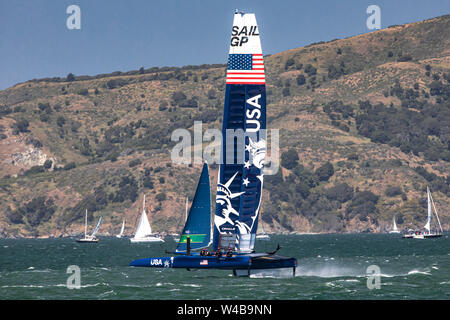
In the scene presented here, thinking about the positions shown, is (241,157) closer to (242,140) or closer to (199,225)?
(242,140)

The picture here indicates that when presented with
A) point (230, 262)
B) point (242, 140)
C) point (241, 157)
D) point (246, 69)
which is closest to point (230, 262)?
point (230, 262)

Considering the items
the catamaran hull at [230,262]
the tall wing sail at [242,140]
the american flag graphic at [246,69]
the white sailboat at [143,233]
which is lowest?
the white sailboat at [143,233]

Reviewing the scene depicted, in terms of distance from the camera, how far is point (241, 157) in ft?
Result: 157

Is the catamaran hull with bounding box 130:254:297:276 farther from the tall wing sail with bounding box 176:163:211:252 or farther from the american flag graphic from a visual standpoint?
the american flag graphic

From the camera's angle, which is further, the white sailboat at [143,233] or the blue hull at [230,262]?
the white sailboat at [143,233]

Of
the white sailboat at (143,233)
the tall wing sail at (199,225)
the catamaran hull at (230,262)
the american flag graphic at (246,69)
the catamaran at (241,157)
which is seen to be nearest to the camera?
the catamaran hull at (230,262)

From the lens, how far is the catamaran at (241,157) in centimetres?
4716

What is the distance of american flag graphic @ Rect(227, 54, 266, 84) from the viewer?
47562 mm

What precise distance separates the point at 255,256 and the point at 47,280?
14740 millimetres

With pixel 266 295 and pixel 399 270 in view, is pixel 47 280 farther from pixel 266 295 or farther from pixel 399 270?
pixel 399 270
